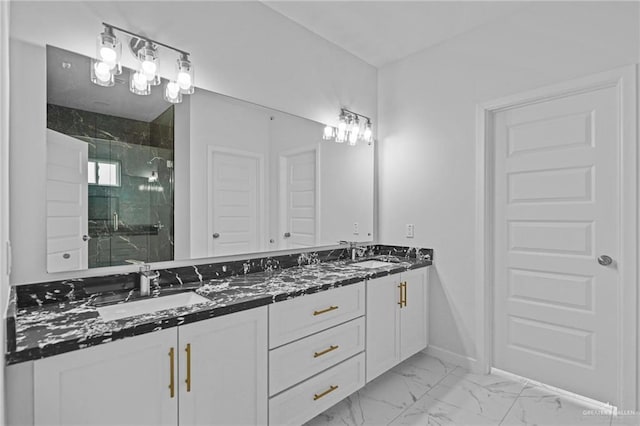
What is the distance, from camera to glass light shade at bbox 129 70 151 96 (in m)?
1.65

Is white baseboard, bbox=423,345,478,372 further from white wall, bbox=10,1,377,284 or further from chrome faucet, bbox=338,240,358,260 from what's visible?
white wall, bbox=10,1,377,284

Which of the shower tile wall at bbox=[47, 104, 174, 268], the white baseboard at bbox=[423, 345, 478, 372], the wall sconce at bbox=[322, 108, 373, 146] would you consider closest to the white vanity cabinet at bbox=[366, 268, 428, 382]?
the white baseboard at bbox=[423, 345, 478, 372]

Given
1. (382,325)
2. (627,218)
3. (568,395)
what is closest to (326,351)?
(382,325)

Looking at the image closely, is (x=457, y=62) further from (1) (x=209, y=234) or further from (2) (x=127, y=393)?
(2) (x=127, y=393)

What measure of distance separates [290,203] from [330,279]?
2.17ft

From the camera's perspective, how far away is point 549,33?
219 cm

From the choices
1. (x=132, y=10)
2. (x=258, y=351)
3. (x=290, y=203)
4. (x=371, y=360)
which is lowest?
(x=371, y=360)

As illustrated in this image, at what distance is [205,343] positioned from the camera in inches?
53.6

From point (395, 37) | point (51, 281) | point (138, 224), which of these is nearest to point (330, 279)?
point (138, 224)

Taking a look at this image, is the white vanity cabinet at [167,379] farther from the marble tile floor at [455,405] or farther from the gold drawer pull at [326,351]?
the marble tile floor at [455,405]

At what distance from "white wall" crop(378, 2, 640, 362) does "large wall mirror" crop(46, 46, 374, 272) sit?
2.47ft

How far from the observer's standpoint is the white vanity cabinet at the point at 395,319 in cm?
218

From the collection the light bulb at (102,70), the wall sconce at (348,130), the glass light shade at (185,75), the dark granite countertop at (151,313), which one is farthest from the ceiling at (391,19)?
the dark granite countertop at (151,313)

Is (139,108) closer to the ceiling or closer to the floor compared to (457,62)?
closer to the floor
